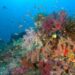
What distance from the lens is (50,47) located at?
17.9 ft

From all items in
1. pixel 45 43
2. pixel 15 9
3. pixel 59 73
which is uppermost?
pixel 15 9

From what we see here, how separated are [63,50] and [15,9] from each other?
102 metres

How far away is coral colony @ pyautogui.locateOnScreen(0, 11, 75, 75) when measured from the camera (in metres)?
5.21

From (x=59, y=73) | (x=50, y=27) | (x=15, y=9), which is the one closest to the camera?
(x=59, y=73)

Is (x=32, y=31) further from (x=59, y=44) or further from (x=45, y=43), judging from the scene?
(x=59, y=44)

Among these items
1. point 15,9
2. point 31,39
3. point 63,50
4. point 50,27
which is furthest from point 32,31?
point 15,9

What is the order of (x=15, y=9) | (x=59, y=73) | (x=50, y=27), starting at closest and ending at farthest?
(x=59, y=73), (x=50, y=27), (x=15, y=9)

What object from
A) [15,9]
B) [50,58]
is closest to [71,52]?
[50,58]

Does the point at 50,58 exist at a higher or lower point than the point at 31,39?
lower

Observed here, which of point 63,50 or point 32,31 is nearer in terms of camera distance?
point 63,50

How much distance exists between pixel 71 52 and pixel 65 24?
2.45ft

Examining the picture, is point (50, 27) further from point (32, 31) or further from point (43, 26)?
point (32, 31)

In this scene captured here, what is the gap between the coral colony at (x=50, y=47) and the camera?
5215mm

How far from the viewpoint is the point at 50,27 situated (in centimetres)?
553
